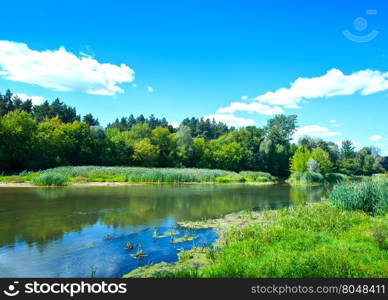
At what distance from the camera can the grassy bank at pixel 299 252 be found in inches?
307

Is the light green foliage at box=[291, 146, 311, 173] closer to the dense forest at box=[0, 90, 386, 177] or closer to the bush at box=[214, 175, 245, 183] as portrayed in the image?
the dense forest at box=[0, 90, 386, 177]

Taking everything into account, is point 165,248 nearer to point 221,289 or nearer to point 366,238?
point 221,289

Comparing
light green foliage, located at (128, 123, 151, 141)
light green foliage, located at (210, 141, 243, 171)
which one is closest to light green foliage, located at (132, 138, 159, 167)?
light green foliage, located at (128, 123, 151, 141)

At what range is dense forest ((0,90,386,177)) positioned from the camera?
5134cm

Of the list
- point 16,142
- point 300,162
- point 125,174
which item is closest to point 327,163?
point 300,162

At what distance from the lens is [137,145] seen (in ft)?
223

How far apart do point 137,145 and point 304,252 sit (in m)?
60.8

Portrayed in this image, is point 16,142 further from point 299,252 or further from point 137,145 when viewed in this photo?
point 299,252

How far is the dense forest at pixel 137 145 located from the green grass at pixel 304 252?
46.5 meters

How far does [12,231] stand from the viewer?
13.7m

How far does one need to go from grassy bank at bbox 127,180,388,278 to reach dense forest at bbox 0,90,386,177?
4464cm

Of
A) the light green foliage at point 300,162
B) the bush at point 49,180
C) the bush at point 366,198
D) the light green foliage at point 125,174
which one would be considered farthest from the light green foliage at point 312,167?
the bush at point 49,180

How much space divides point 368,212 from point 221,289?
14.2m

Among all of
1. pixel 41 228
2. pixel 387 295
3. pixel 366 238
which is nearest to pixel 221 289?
pixel 387 295
